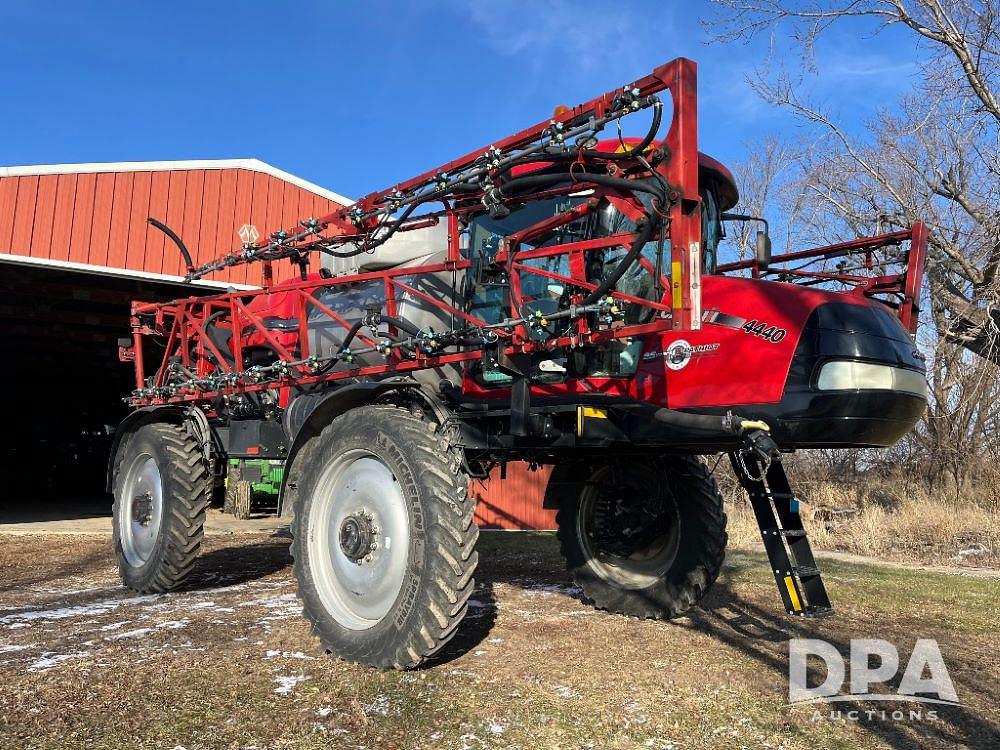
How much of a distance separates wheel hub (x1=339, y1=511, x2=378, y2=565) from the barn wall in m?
9.80

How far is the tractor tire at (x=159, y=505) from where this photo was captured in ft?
20.5

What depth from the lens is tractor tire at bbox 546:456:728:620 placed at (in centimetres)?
541

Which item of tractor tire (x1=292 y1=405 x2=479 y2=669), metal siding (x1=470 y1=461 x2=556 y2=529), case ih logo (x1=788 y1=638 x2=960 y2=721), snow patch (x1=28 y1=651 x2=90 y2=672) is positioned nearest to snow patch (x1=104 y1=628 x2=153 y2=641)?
snow patch (x1=28 y1=651 x2=90 y2=672)

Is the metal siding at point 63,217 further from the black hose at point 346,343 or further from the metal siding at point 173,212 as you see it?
the black hose at point 346,343

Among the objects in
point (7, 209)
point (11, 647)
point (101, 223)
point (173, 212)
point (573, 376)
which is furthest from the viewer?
point (173, 212)

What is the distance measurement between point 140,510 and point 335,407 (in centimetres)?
305

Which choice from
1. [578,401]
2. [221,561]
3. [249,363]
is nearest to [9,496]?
[221,561]

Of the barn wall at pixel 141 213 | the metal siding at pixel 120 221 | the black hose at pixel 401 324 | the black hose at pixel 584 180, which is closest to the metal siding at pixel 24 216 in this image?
the barn wall at pixel 141 213

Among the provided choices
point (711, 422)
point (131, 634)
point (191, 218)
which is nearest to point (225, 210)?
point (191, 218)

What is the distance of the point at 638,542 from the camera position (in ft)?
19.2

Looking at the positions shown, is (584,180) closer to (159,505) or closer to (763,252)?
(763,252)

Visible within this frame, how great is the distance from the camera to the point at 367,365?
551 centimetres

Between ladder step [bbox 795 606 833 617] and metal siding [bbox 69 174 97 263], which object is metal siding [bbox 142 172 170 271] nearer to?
metal siding [bbox 69 174 97 263]

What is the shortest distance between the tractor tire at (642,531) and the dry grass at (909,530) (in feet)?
18.0
